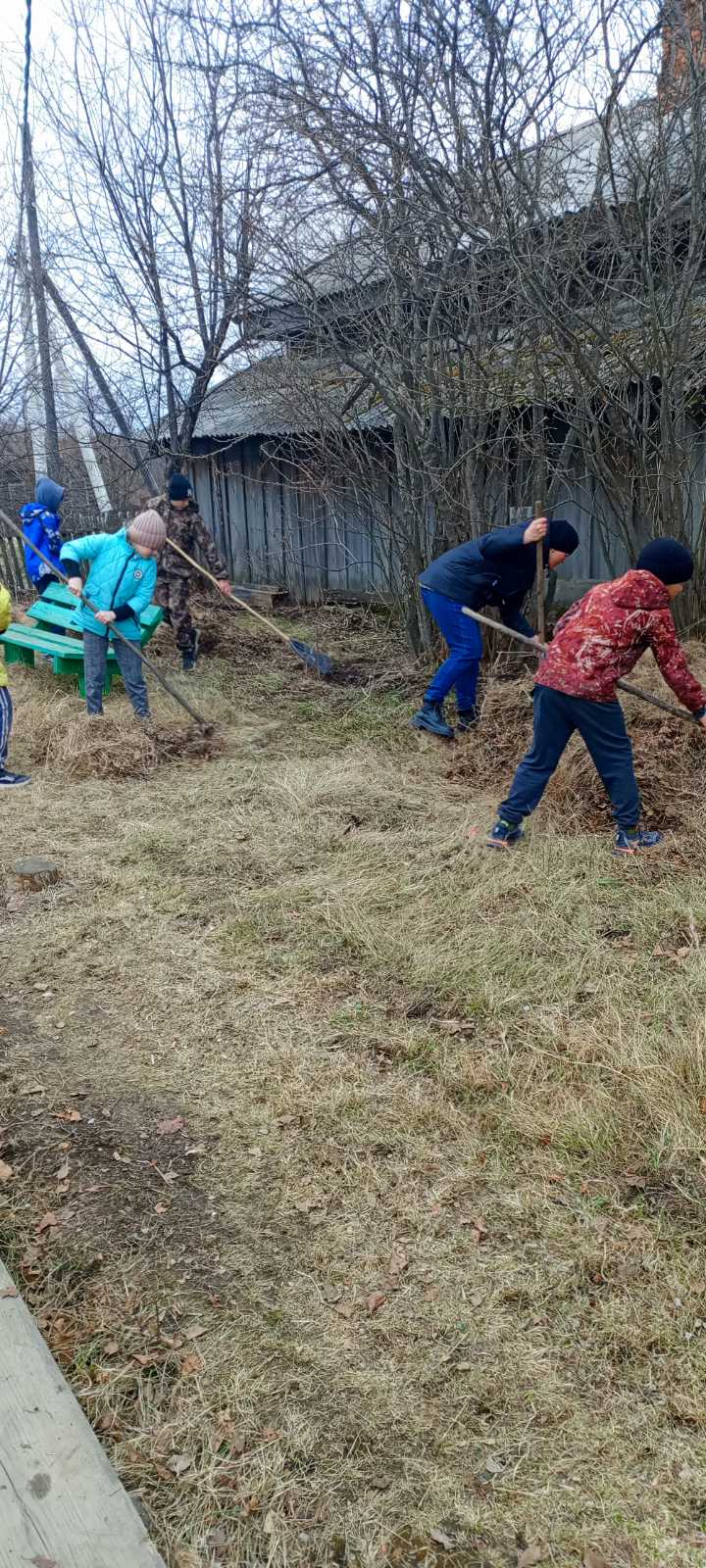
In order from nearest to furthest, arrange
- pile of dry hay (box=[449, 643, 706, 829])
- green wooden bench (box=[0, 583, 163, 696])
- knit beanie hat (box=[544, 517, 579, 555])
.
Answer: pile of dry hay (box=[449, 643, 706, 829]) → knit beanie hat (box=[544, 517, 579, 555]) → green wooden bench (box=[0, 583, 163, 696])

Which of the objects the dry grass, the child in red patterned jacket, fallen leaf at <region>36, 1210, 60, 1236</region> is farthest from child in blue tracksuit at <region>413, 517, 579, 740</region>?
fallen leaf at <region>36, 1210, 60, 1236</region>

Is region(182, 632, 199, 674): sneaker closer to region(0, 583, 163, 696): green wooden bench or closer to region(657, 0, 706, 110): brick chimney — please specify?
region(0, 583, 163, 696): green wooden bench

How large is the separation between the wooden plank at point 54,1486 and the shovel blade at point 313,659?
725 cm

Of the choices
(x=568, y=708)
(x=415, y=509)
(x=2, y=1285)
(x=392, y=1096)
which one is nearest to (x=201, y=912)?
(x=392, y=1096)

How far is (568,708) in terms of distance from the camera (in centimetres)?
461

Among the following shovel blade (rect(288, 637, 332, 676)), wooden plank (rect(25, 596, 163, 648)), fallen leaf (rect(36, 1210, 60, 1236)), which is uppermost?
wooden plank (rect(25, 596, 163, 648))

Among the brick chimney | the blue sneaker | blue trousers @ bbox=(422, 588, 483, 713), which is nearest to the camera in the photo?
the blue sneaker

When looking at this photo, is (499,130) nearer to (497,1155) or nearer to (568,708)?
(568,708)

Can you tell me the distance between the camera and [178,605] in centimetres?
947

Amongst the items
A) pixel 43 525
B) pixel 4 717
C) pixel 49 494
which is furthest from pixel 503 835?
pixel 49 494

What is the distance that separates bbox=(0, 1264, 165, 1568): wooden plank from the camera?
168cm

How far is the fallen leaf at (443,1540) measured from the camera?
192 centimetres

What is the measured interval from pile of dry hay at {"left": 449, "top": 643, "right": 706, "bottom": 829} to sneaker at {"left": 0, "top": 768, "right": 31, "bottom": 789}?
2.63 m

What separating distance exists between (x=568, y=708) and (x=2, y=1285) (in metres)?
3.22
